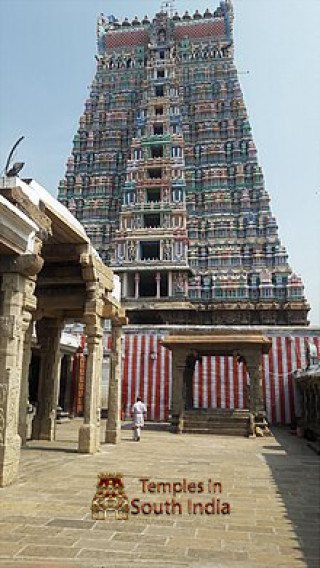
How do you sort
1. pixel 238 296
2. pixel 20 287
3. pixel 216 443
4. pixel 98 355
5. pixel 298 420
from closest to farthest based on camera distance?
1. pixel 20 287
2. pixel 98 355
3. pixel 216 443
4. pixel 298 420
5. pixel 238 296

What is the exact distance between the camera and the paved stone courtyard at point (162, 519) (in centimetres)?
385

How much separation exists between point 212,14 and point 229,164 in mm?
18642

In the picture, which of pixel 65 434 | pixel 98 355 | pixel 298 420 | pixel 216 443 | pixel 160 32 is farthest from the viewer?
pixel 160 32

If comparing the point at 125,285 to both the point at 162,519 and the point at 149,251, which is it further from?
the point at 162,519

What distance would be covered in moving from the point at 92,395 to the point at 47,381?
8.88 ft

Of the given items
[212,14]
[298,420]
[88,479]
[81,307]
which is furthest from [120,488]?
[212,14]

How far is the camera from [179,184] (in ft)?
105

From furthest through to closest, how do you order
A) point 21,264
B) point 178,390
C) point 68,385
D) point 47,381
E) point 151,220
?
point 151,220 → point 68,385 → point 178,390 → point 47,381 → point 21,264

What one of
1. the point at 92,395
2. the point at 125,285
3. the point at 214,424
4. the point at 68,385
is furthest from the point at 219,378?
the point at 125,285

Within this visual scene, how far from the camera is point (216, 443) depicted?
12.6 m

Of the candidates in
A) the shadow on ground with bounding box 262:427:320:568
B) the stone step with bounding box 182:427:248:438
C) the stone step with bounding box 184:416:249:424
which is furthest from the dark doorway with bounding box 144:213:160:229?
the shadow on ground with bounding box 262:427:320:568

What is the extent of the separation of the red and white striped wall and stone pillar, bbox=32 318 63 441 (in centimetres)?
832

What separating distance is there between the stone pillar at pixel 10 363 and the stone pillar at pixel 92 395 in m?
3.07

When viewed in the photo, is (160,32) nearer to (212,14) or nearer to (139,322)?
(212,14)
